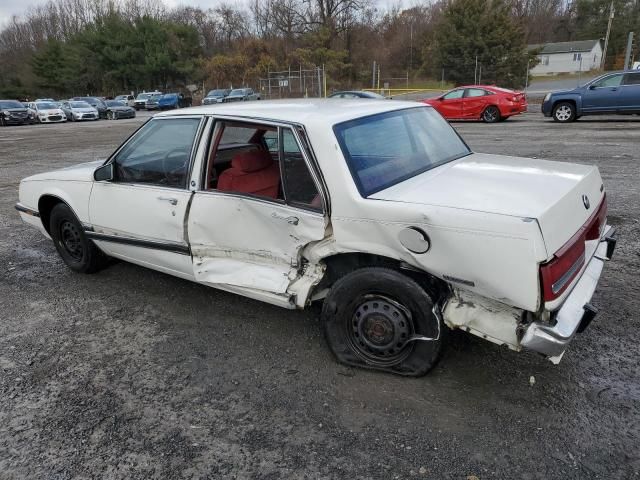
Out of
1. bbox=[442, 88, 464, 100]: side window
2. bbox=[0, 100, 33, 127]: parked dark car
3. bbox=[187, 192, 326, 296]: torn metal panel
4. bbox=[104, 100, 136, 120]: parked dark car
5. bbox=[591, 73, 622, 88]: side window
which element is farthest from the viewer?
bbox=[104, 100, 136, 120]: parked dark car

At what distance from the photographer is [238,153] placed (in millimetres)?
3904

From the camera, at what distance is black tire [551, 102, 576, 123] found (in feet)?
53.1

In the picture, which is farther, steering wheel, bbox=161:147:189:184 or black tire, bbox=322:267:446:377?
steering wheel, bbox=161:147:189:184

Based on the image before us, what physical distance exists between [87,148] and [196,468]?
50.8 feet

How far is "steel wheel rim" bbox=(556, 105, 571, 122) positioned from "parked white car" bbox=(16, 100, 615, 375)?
1445 centimetres

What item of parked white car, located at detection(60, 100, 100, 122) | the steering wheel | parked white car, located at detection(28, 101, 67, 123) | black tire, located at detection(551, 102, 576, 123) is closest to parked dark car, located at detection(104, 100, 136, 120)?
parked white car, located at detection(60, 100, 100, 122)

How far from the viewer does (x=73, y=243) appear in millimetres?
4715

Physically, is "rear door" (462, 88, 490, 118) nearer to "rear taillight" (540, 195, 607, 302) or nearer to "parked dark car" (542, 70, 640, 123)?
"parked dark car" (542, 70, 640, 123)

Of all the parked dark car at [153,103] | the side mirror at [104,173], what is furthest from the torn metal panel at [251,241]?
the parked dark car at [153,103]

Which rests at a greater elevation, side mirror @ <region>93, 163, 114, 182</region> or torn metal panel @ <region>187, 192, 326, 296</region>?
side mirror @ <region>93, 163, 114, 182</region>

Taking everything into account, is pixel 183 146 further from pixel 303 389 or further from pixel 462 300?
pixel 462 300

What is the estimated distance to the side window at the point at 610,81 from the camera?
15.2 m

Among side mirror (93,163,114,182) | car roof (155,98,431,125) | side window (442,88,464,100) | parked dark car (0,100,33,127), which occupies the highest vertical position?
car roof (155,98,431,125)

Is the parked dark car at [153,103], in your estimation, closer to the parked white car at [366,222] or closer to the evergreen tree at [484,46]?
the evergreen tree at [484,46]
